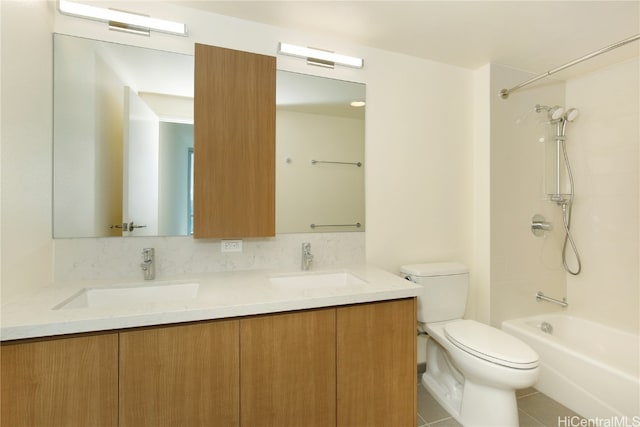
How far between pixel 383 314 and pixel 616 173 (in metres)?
2.15

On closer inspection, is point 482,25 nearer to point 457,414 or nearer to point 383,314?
point 383,314

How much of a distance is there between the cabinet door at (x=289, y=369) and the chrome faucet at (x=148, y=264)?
2.21ft

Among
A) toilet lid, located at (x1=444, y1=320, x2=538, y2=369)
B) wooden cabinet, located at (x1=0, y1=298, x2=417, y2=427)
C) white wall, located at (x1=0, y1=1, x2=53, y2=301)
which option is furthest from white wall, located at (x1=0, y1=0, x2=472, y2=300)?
toilet lid, located at (x1=444, y1=320, x2=538, y2=369)

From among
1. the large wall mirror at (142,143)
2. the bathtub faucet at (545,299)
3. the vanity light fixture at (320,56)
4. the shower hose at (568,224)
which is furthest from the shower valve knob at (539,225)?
the vanity light fixture at (320,56)

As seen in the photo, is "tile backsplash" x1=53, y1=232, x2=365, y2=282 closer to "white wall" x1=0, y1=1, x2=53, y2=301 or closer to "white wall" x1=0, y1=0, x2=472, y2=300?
"white wall" x1=0, y1=0, x2=472, y2=300

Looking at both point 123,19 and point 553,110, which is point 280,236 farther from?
point 553,110

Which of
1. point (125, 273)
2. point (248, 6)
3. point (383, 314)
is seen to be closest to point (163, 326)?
point (125, 273)

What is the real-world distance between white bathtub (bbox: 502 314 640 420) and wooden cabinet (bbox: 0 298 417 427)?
112 cm

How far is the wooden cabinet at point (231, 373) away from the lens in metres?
0.97

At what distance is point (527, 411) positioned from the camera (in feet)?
5.85

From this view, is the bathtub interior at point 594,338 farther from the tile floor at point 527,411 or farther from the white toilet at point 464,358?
the white toilet at point 464,358

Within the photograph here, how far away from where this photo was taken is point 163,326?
107 centimetres

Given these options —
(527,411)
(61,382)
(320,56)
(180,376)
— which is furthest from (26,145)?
(527,411)

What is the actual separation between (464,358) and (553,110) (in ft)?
6.64
